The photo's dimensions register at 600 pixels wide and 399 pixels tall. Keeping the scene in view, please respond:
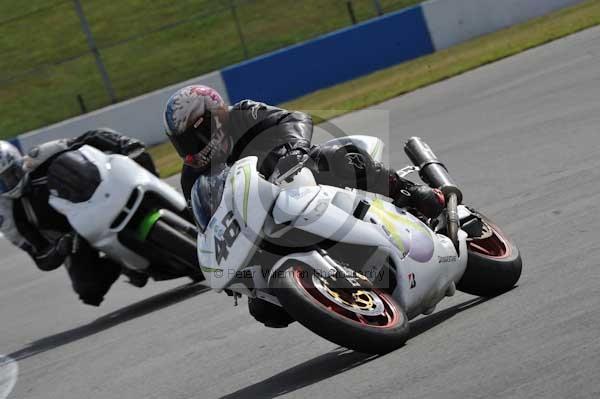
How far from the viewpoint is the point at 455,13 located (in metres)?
19.6

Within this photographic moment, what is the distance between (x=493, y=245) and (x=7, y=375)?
3672mm

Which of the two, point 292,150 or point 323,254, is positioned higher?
point 292,150

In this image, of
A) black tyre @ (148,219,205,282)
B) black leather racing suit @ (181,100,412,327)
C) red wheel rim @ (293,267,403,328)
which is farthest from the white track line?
red wheel rim @ (293,267,403,328)

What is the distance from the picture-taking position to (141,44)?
2138 cm

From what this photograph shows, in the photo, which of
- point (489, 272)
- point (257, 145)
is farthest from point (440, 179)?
point (257, 145)

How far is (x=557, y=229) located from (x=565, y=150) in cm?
250

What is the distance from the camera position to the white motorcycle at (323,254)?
5383 millimetres

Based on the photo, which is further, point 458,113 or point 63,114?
point 63,114

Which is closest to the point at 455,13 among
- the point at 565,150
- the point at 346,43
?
the point at 346,43

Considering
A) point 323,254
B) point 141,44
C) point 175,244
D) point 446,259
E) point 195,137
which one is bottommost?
point 141,44

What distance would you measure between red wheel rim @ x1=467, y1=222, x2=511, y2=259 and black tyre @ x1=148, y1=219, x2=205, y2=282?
3127mm

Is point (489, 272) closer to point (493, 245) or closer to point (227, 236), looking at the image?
point (493, 245)

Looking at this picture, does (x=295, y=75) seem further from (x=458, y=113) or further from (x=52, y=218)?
(x=52, y=218)

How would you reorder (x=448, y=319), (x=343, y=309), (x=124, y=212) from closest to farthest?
(x=343, y=309)
(x=448, y=319)
(x=124, y=212)
